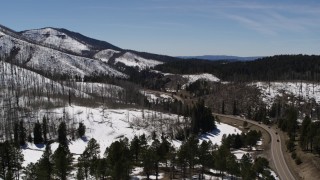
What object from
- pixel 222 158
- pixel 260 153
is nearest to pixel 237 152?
pixel 260 153

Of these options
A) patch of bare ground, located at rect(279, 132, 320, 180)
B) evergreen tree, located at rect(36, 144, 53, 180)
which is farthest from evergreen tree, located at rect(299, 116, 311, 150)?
A: evergreen tree, located at rect(36, 144, 53, 180)

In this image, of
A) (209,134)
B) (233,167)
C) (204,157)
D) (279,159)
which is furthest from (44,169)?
A: (209,134)

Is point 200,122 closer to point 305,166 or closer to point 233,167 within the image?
point 305,166

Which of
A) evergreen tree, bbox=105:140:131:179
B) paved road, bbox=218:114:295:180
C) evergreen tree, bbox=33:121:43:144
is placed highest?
evergreen tree, bbox=105:140:131:179

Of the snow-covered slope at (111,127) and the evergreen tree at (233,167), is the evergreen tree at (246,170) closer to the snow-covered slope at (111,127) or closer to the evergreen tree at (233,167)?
the evergreen tree at (233,167)

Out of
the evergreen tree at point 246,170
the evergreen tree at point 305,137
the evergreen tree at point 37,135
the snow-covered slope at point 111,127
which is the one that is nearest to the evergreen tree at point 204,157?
the evergreen tree at point 246,170

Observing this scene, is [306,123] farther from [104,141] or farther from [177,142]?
[104,141]

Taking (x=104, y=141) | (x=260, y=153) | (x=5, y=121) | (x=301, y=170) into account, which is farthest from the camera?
(x=5, y=121)

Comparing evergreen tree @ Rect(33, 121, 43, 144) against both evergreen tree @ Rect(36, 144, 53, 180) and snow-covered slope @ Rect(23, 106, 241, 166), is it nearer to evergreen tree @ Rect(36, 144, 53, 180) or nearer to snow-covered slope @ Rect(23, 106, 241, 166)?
snow-covered slope @ Rect(23, 106, 241, 166)
